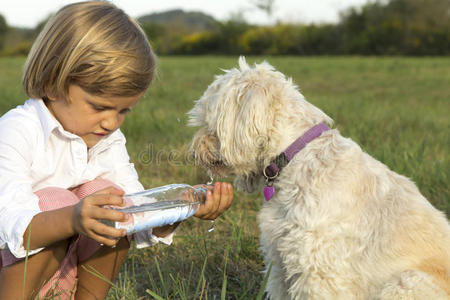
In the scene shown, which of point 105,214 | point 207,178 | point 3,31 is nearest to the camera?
point 105,214

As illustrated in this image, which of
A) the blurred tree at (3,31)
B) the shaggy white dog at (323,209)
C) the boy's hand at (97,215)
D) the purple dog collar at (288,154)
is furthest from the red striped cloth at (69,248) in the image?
the blurred tree at (3,31)

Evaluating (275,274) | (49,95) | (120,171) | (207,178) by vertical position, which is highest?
(49,95)

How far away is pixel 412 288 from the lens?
1998 millimetres

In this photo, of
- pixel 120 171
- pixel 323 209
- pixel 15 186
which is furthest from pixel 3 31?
pixel 323 209

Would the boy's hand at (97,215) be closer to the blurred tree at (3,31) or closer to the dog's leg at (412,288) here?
the dog's leg at (412,288)

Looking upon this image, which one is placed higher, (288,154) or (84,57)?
(84,57)

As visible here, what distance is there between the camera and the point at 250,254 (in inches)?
124

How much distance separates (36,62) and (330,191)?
1512 millimetres

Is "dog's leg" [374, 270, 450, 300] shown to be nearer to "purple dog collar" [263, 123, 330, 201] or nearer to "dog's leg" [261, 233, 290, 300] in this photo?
"dog's leg" [261, 233, 290, 300]

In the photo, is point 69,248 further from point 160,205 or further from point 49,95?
point 49,95

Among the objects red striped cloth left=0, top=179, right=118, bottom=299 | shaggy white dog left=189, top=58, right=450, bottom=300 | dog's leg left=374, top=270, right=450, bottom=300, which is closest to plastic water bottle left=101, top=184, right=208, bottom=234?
shaggy white dog left=189, top=58, right=450, bottom=300

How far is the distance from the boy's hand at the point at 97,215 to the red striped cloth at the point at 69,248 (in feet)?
1.50

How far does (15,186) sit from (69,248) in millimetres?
547

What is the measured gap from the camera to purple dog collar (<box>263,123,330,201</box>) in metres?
2.30
